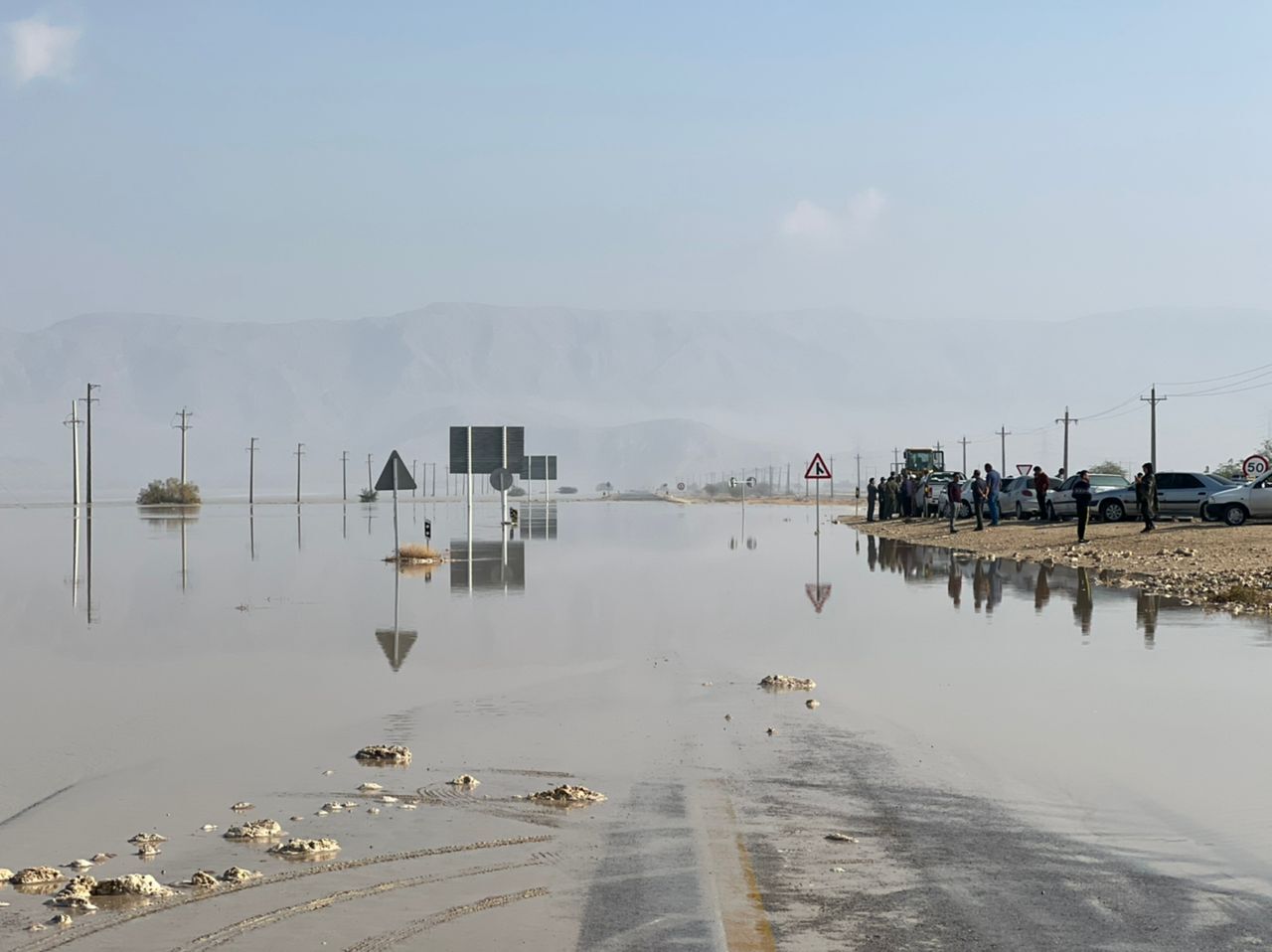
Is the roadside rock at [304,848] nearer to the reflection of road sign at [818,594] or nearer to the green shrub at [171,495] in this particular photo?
the reflection of road sign at [818,594]

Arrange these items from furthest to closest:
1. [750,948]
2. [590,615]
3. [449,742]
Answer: [590,615]
[449,742]
[750,948]

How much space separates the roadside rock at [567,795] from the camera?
961cm

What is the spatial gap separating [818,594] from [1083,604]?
4.58 metres

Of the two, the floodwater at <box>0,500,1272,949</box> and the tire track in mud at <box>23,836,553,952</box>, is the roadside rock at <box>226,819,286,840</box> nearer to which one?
the floodwater at <box>0,500,1272,949</box>

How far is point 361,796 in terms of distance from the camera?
32.2ft

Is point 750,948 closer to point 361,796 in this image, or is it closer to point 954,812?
point 954,812

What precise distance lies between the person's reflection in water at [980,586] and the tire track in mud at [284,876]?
51.9ft

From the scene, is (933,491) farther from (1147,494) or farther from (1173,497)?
(1147,494)

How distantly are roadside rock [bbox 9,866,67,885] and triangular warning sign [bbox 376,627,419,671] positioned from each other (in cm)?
854

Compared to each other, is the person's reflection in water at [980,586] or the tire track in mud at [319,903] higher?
the person's reflection in water at [980,586]

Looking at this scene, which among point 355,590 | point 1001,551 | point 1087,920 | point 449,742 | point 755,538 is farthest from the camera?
point 755,538

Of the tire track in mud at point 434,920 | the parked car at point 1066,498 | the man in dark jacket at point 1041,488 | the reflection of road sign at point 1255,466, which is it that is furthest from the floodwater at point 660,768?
the parked car at point 1066,498

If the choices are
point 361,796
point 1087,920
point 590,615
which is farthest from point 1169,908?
point 590,615

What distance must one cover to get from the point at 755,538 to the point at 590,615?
97.2ft
